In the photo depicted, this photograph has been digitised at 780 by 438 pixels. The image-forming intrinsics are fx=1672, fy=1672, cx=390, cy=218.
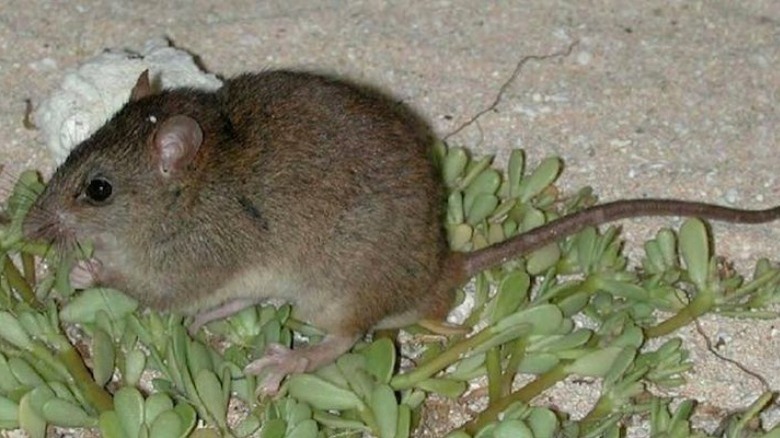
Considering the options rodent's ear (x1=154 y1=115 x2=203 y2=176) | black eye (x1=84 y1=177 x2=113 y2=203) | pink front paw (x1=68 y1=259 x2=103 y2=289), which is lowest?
pink front paw (x1=68 y1=259 x2=103 y2=289)

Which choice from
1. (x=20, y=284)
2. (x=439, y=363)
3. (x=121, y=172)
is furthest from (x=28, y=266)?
(x=439, y=363)

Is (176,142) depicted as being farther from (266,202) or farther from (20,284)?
(20,284)

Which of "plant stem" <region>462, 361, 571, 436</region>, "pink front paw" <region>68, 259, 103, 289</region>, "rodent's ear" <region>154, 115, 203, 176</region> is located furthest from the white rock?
"plant stem" <region>462, 361, 571, 436</region>

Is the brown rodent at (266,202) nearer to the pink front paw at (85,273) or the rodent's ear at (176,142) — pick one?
the rodent's ear at (176,142)

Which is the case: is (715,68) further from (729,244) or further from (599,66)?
(729,244)

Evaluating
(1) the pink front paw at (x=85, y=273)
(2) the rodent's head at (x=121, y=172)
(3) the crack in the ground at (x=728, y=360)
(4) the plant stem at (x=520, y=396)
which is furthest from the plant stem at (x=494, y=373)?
(1) the pink front paw at (x=85, y=273)

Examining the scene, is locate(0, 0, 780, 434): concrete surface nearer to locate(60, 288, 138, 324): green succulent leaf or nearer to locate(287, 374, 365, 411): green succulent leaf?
locate(60, 288, 138, 324): green succulent leaf
